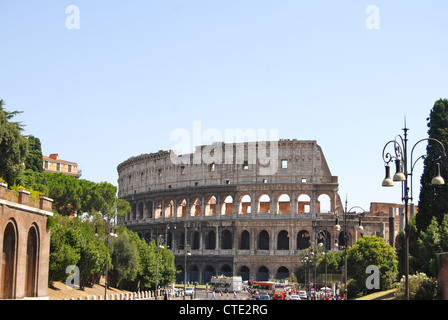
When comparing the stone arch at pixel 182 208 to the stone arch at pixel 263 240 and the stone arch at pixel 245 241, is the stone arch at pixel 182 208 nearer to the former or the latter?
the stone arch at pixel 245 241

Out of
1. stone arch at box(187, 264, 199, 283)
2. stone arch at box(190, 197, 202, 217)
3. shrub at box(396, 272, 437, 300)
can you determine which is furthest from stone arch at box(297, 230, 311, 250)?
shrub at box(396, 272, 437, 300)

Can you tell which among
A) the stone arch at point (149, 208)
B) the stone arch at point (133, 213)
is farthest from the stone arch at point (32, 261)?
the stone arch at point (133, 213)

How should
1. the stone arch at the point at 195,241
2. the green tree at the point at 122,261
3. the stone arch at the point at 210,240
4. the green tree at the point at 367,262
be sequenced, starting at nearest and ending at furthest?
the green tree at the point at 367,262 → the green tree at the point at 122,261 → the stone arch at the point at 210,240 → the stone arch at the point at 195,241

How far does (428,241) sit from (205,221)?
4974cm

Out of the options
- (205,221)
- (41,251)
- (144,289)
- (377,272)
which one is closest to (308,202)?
(205,221)

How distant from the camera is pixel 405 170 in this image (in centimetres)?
2045

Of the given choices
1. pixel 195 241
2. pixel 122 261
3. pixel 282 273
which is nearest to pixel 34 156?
pixel 122 261

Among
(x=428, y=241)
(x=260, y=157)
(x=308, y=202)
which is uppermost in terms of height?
(x=260, y=157)

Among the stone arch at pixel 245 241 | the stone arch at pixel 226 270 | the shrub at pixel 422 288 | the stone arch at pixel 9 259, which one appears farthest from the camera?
the stone arch at pixel 245 241

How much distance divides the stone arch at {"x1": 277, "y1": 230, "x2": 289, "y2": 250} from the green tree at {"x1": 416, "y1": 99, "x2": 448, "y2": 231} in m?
42.4

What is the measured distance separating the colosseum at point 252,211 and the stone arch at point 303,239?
0.41 feet

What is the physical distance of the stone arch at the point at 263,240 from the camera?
87125 mm
